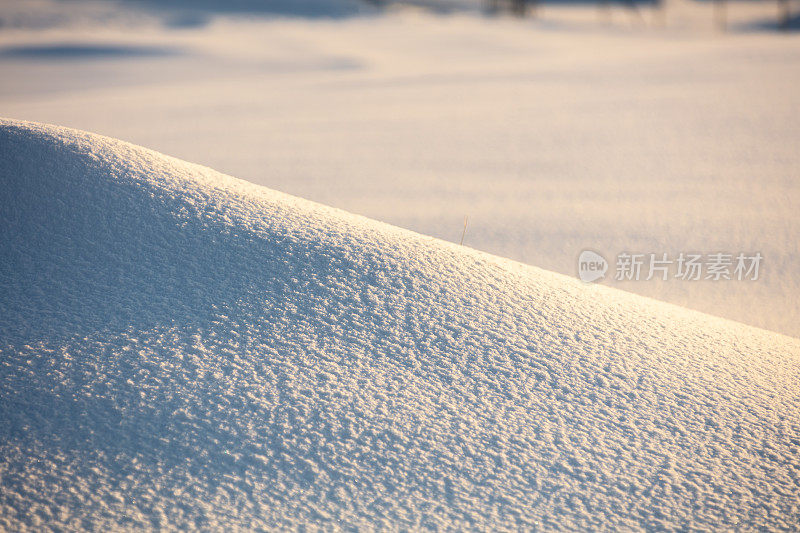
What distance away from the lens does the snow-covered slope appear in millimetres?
1108

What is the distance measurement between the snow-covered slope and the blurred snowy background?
114cm

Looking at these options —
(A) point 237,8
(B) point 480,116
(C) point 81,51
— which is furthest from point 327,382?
(A) point 237,8

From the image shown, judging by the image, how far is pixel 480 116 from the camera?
555 centimetres

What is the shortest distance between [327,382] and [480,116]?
455cm

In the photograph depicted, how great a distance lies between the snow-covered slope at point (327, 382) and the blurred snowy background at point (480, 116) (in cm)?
114

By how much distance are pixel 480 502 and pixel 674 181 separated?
327cm

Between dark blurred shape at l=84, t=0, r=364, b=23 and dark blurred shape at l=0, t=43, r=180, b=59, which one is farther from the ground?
dark blurred shape at l=84, t=0, r=364, b=23

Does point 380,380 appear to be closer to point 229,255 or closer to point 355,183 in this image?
point 229,255

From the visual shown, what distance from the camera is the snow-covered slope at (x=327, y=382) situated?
1108 mm

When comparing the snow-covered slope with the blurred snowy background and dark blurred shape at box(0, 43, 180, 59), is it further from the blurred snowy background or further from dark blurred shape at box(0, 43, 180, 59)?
dark blurred shape at box(0, 43, 180, 59)

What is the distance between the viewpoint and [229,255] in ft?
5.19

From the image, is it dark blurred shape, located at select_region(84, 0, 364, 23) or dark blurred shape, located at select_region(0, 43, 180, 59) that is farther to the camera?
dark blurred shape, located at select_region(84, 0, 364, 23)

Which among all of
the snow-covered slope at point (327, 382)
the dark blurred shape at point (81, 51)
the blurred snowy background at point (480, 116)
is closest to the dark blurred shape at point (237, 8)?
the blurred snowy background at point (480, 116)

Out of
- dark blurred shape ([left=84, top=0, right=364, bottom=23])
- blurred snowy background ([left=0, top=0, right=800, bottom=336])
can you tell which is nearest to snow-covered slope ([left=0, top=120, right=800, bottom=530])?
blurred snowy background ([left=0, top=0, right=800, bottom=336])
